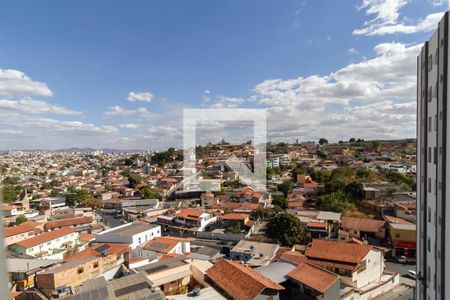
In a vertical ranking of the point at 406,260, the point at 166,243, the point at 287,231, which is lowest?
the point at 406,260

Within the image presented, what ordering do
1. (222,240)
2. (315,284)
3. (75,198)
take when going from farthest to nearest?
(75,198), (222,240), (315,284)

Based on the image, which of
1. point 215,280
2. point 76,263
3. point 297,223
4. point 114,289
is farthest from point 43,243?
point 297,223

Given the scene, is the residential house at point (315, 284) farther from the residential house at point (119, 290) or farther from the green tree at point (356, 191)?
the green tree at point (356, 191)

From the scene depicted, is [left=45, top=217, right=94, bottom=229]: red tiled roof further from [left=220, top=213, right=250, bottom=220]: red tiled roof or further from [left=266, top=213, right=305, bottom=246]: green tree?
[left=266, top=213, right=305, bottom=246]: green tree

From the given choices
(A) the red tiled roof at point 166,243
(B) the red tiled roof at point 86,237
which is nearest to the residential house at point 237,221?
(A) the red tiled roof at point 166,243

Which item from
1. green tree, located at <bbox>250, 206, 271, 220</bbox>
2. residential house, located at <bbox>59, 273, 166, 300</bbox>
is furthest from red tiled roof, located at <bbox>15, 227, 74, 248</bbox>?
green tree, located at <bbox>250, 206, 271, 220</bbox>

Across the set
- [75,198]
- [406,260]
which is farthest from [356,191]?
[75,198]

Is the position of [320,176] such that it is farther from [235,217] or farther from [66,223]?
[66,223]
